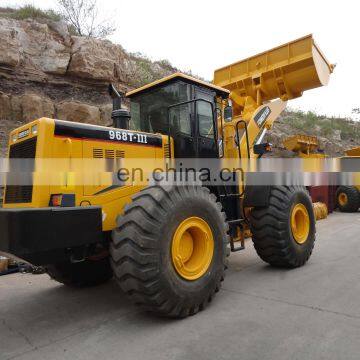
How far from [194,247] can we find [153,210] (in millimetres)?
873

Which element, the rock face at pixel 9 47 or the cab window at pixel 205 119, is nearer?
the cab window at pixel 205 119

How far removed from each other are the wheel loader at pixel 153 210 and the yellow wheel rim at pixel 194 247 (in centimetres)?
1

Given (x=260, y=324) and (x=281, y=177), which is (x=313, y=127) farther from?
(x=260, y=324)

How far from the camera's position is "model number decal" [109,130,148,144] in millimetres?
4262

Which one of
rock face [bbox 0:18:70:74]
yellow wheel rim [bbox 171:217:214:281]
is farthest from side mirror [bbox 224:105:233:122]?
rock face [bbox 0:18:70:74]

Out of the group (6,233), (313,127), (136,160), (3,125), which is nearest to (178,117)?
(136,160)

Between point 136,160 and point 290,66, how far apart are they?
379 cm

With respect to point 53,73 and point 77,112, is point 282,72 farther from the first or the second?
point 53,73

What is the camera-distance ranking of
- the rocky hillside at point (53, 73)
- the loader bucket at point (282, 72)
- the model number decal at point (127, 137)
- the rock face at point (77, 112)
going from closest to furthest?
the model number decal at point (127, 137)
the loader bucket at point (282, 72)
the rocky hillside at point (53, 73)
the rock face at point (77, 112)

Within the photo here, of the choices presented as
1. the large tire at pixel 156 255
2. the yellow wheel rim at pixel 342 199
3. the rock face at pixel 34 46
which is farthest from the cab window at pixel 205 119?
the yellow wheel rim at pixel 342 199

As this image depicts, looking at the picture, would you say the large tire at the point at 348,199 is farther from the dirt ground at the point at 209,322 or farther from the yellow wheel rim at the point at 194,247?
the yellow wheel rim at the point at 194,247

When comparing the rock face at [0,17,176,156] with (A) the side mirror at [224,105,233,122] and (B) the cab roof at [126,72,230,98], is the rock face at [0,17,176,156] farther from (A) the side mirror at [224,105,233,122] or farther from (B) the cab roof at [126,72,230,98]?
(A) the side mirror at [224,105,233,122]

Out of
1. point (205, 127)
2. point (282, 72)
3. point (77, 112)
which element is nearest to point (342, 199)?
point (282, 72)

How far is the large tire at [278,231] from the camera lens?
5.30 meters
